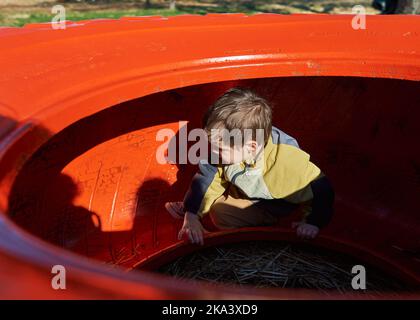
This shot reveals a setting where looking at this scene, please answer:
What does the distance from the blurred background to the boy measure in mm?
5184

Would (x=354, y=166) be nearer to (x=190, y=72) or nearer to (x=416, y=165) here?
(x=416, y=165)

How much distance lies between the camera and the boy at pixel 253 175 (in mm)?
1275

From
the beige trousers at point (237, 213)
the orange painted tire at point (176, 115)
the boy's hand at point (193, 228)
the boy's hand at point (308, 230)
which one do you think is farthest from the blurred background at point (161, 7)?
the boy's hand at point (308, 230)

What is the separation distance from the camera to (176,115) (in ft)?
5.20

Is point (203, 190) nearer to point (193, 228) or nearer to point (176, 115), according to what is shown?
point (193, 228)

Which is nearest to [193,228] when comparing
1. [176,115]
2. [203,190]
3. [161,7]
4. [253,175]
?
[203,190]

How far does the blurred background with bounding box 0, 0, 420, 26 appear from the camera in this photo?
22.4 ft

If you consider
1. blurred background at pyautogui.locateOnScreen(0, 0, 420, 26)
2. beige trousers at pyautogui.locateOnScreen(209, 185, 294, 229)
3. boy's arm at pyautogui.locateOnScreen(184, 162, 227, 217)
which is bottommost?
beige trousers at pyautogui.locateOnScreen(209, 185, 294, 229)

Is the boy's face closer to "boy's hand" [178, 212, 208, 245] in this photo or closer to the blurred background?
"boy's hand" [178, 212, 208, 245]

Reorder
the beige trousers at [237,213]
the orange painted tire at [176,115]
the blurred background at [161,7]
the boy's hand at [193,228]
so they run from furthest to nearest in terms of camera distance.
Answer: the blurred background at [161,7] → the beige trousers at [237,213] → the boy's hand at [193,228] → the orange painted tire at [176,115]

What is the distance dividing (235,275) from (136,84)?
0.60m

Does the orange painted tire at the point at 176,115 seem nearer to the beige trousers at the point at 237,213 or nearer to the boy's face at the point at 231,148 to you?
the beige trousers at the point at 237,213

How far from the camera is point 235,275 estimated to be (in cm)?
145

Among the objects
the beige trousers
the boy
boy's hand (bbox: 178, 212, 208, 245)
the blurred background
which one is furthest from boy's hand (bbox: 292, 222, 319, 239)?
the blurred background
